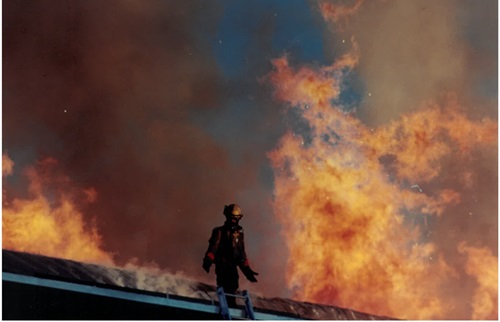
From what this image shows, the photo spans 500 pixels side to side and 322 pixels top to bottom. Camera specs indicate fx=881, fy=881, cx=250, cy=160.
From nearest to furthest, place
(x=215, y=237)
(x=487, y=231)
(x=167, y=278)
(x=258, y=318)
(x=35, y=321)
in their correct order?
(x=35, y=321) < (x=258, y=318) < (x=215, y=237) < (x=167, y=278) < (x=487, y=231)

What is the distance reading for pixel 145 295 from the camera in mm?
11820

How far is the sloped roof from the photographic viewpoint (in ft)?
38.1

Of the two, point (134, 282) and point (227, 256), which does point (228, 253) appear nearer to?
point (227, 256)

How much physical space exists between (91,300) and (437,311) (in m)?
10.7

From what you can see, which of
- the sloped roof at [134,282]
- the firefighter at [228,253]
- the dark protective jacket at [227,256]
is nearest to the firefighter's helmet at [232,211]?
the firefighter at [228,253]

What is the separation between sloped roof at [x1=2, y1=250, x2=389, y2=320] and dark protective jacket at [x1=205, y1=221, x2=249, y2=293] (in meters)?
0.47

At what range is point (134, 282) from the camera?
539 inches

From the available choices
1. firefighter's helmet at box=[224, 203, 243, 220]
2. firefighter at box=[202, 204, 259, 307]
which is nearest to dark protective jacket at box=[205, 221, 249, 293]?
firefighter at box=[202, 204, 259, 307]

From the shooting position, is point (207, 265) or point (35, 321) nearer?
point (35, 321)

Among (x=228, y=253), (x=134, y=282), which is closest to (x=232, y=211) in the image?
(x=228, y=253)

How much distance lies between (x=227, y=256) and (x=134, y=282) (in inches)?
64.3

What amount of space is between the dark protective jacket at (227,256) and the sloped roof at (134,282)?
0.47m

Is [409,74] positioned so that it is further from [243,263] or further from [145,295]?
[145,295]

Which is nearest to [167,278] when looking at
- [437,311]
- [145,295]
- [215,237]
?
[215,237]
